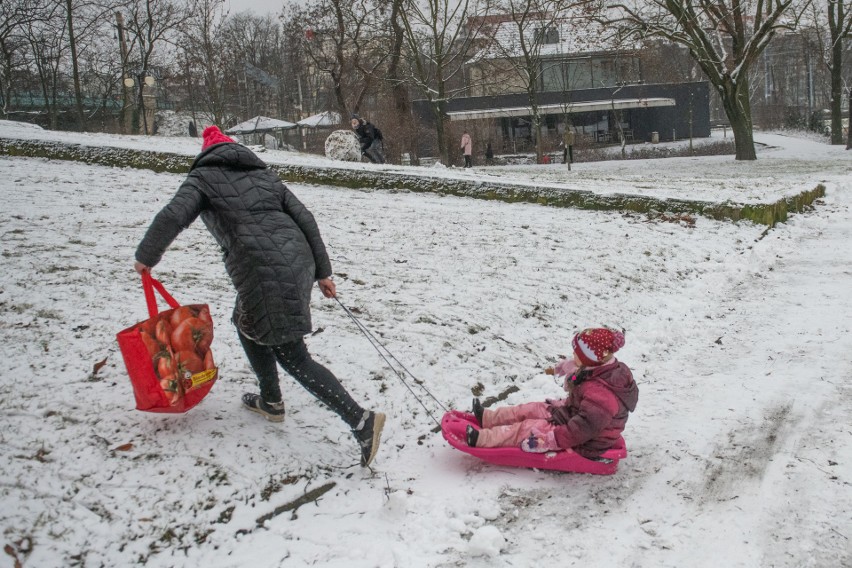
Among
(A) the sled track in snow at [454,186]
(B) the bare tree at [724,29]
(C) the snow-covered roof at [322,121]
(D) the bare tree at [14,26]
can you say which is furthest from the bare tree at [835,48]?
(D) the bare tree at [14,26]

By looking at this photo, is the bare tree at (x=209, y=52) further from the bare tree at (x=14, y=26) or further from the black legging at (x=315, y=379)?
the black legging at (x=315, y=379)

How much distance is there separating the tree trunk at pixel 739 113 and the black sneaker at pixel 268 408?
24011mm

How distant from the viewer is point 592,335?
369cm

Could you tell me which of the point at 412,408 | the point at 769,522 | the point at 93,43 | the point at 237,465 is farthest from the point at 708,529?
the point at 93,43

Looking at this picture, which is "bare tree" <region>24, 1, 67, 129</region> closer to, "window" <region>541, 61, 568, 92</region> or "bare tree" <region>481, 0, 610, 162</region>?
"bare tree" <region>481, 0, 610, 162</region>

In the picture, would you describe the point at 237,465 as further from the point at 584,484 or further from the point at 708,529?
the point at 708,529

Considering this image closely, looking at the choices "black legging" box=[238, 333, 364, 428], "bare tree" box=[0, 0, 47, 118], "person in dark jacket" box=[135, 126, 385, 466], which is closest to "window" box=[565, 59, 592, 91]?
"bare tree" box=[0, 0, 47, 118]

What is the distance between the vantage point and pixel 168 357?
346 centimetres

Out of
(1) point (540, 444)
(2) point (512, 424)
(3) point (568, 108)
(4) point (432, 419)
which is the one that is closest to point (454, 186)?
(4) point (432, 419)

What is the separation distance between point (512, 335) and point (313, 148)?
122 feet

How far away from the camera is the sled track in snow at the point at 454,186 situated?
10159 mm

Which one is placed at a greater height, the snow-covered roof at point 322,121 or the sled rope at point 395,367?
the snow-covered roof at point 322,121

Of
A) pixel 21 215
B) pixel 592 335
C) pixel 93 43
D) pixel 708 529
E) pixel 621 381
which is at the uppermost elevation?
pixel 93 43

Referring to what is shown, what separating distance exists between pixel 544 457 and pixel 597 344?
688 mm
